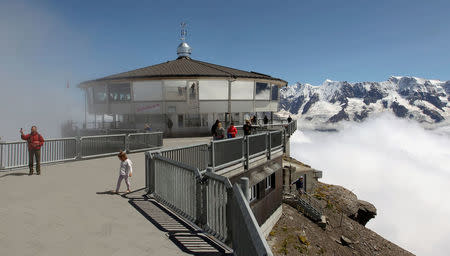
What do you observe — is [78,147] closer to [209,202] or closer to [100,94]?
[209,202]

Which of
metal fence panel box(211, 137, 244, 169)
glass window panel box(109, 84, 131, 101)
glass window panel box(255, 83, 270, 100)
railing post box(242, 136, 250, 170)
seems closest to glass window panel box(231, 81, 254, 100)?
glass window panel box(255, 83, 270, 100)

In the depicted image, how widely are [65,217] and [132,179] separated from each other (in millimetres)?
3979

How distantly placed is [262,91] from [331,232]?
60.7ft

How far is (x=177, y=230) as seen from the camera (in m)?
6.08

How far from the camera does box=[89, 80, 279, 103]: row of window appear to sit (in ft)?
101

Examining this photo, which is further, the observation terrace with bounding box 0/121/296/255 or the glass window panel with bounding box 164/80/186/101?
the glass window panel with bounding box 164/80/186/101

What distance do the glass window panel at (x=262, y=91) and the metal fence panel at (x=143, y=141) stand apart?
18690mm

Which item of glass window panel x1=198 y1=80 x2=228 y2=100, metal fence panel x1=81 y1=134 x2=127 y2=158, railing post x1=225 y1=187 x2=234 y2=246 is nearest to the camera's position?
railing post x1=225 y1=187 x2=234 y2=246

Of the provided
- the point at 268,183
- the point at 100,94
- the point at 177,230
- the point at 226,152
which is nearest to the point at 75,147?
the point at 226,152

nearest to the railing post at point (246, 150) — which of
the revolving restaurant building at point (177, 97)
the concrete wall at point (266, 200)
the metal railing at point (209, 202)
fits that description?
the concrete wall at point (266, 200)

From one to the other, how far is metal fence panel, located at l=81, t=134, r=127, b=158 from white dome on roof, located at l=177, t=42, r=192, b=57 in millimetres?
30771

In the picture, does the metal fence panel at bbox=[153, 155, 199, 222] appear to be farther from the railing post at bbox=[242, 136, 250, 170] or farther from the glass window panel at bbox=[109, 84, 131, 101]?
the glass window panel at bbox=[109, 84, 131, 101]

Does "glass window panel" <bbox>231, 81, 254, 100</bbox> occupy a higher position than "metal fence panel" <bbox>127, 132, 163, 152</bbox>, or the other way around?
"glass window panel" <bbox>231, 81, 254, 100</bbox>

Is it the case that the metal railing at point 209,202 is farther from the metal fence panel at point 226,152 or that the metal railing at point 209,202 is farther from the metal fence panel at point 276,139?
the metal fence panel at point 276,139
